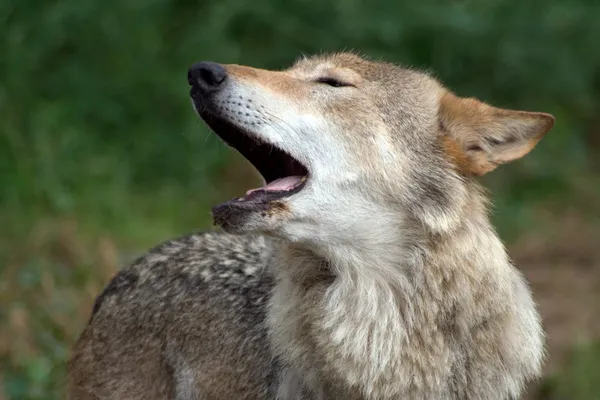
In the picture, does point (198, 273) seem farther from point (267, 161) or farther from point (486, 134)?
point (486, 134)

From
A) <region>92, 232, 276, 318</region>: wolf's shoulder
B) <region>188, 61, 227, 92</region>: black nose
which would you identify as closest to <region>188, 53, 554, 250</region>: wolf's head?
<region>188, 61, 227, 92</region>: black nose

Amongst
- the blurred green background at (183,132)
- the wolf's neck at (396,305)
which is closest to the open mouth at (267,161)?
the wolf's neck at (396,305)

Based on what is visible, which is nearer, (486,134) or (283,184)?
(283,184)

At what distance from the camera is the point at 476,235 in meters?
4.20

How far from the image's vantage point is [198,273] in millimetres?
4855

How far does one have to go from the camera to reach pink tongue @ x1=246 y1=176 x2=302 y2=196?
13.5 ft

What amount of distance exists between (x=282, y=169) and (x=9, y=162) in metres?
3.69

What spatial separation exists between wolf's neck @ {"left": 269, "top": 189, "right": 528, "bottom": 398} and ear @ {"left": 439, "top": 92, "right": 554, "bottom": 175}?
27cm

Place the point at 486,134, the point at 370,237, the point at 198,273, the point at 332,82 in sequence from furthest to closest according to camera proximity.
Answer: the point at 198,273 < the point at 332,82 < the point at 486,134 < the point at 370,237

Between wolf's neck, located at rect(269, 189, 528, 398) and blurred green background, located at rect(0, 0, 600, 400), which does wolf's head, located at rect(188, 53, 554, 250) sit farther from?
blurred green background, located at rect(0, 0, 600, 400)

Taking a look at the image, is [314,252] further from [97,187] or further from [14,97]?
[14,97]

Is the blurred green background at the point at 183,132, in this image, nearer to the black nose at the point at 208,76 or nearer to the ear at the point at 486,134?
the ear at the point at 486,134

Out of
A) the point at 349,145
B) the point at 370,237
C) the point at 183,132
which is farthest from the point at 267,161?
the point at 183,132

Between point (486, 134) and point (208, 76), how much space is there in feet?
3.79
